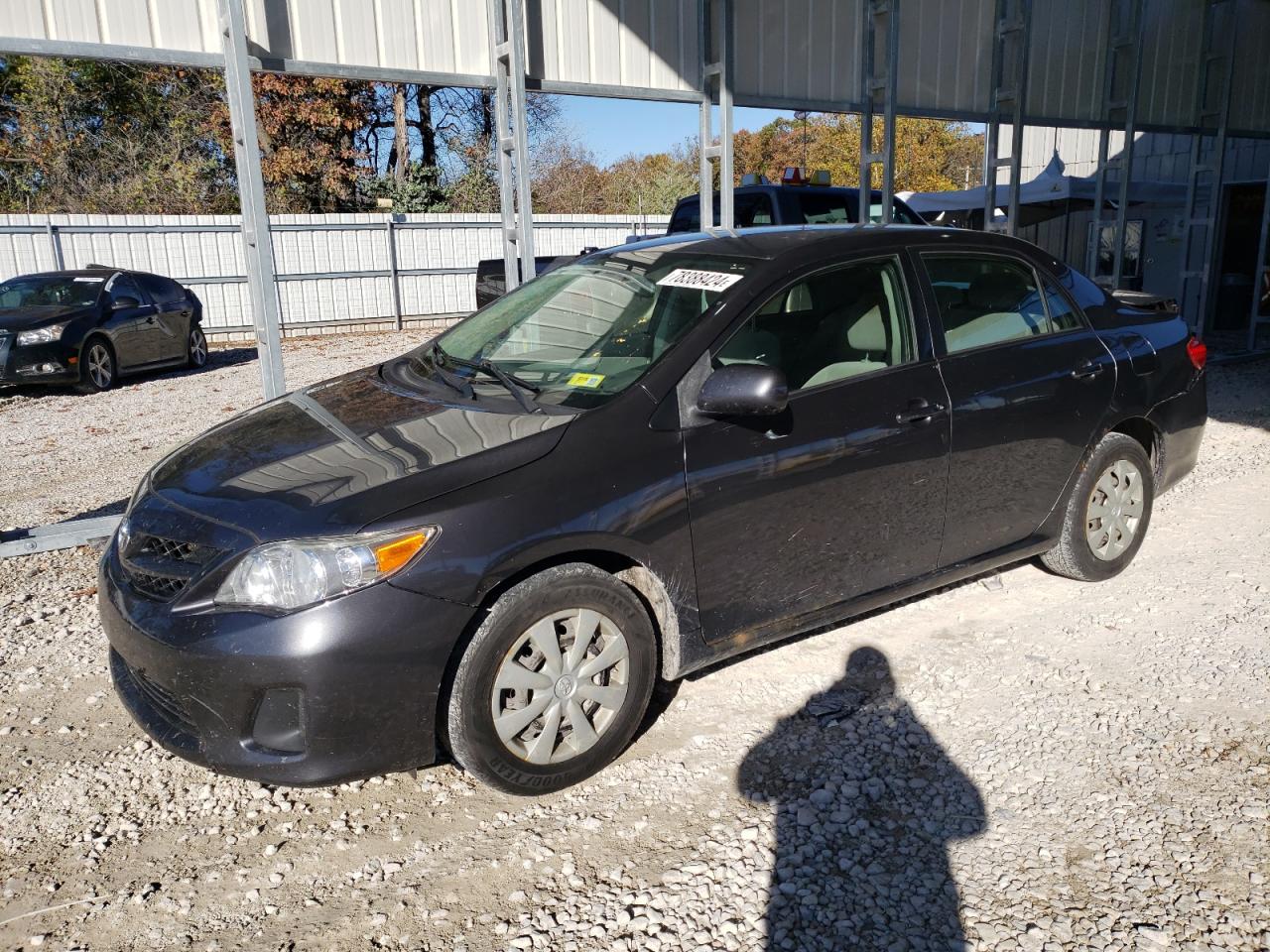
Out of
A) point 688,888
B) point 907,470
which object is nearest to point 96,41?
point 907,470

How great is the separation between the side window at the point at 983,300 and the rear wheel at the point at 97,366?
10876 mm

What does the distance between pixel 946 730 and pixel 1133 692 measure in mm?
812

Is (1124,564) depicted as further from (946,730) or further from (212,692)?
(212,692)

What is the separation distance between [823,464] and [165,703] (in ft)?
7.40

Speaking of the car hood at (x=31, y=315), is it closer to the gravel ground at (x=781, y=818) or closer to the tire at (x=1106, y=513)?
the gravel ground at (x=781, y=818)

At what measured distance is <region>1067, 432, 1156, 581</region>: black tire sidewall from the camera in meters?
4.54

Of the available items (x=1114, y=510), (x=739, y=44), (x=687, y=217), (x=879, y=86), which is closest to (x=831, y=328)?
(x=1114, y=510)

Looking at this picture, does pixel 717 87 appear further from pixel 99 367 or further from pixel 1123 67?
pixel 99 367

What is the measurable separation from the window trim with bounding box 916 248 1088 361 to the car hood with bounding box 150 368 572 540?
5.53ft

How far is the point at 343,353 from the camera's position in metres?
16.0

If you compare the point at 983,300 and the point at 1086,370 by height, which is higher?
the point at 983,300

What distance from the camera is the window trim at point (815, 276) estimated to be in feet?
11.5

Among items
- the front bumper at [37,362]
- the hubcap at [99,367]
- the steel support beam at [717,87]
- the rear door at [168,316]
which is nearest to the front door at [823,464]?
the steel support beam at [717,87]

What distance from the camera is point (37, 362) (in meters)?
11.3
